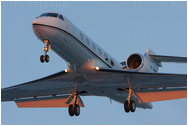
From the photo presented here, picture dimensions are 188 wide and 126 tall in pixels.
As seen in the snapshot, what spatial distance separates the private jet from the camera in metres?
22.2

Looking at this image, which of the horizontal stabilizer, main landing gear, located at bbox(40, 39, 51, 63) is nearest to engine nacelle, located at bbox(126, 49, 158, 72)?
the horizontal stabilizer

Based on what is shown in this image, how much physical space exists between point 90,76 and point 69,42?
2579mm

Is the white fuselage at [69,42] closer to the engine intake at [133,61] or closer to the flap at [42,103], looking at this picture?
→ the engine intake at [133,61]

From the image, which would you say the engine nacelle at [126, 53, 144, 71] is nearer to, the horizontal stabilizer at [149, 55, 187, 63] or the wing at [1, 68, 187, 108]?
the wing at [1, 68, 187, 108]

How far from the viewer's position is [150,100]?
26844 millimetres

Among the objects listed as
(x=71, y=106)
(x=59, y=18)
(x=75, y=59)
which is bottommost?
(x=71, y=106)

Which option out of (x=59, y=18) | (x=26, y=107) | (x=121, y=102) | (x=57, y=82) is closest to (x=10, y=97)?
(x=26, y=107)

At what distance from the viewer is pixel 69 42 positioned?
22.4m

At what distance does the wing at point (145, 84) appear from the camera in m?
23.7

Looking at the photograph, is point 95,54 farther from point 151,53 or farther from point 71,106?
point 151,53

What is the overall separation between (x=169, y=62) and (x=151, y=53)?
157 cm

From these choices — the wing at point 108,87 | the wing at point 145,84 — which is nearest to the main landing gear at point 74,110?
the wing at point 108,87

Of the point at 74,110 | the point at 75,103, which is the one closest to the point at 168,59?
the point at 75,103

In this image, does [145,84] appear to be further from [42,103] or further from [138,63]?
Answer: [42,103]
